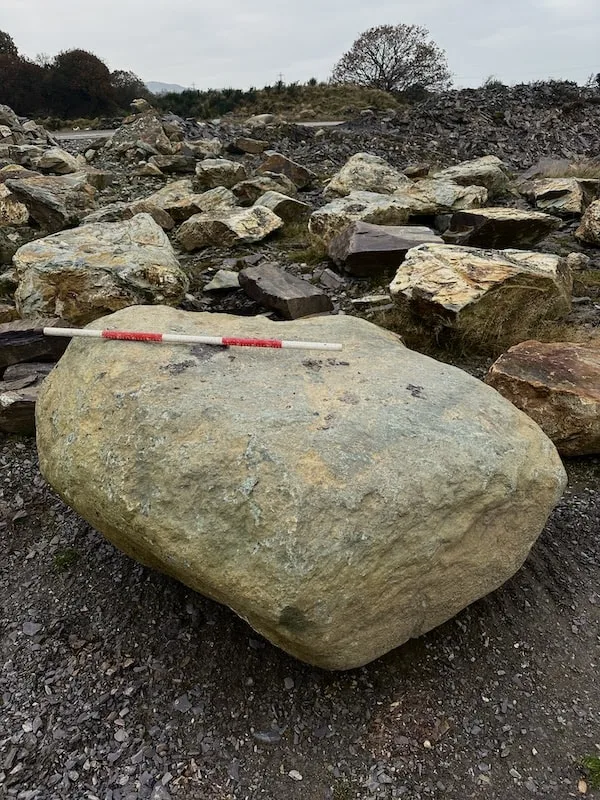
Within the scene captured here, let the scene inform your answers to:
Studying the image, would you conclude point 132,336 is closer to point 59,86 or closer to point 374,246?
point 374,246

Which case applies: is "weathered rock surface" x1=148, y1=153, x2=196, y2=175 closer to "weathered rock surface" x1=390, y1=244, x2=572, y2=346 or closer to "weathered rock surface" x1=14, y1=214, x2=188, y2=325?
"weathered rock surface" x1=14, y1=214, x2=188, y2=325

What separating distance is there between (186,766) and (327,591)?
105 cm

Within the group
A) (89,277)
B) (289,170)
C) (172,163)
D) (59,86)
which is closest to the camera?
(89,277)

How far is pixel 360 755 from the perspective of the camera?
252cm

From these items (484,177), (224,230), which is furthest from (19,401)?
(484,177)

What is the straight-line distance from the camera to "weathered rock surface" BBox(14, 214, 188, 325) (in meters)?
5.59

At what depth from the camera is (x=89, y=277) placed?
5.63 m

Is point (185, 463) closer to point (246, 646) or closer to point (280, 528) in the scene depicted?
point (280, 528)

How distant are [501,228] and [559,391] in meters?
4.23

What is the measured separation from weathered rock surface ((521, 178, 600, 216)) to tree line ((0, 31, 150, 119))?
79.0 ft

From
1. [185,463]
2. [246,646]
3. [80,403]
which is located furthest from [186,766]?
[80,403]

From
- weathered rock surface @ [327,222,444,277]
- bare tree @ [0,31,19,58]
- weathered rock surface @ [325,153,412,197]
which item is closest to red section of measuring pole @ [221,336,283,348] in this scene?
weathered rock surface @ [327,222,444,277]

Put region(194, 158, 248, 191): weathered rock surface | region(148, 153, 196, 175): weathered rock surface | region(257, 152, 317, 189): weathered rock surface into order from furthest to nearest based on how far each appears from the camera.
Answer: region(148, 153, 196, 175): weathered rock surface, region(257, 152, 317, 189): weathered rock surface, region(194, 158, 248, 191): weathered rock surface

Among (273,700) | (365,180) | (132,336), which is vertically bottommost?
(273,700)
